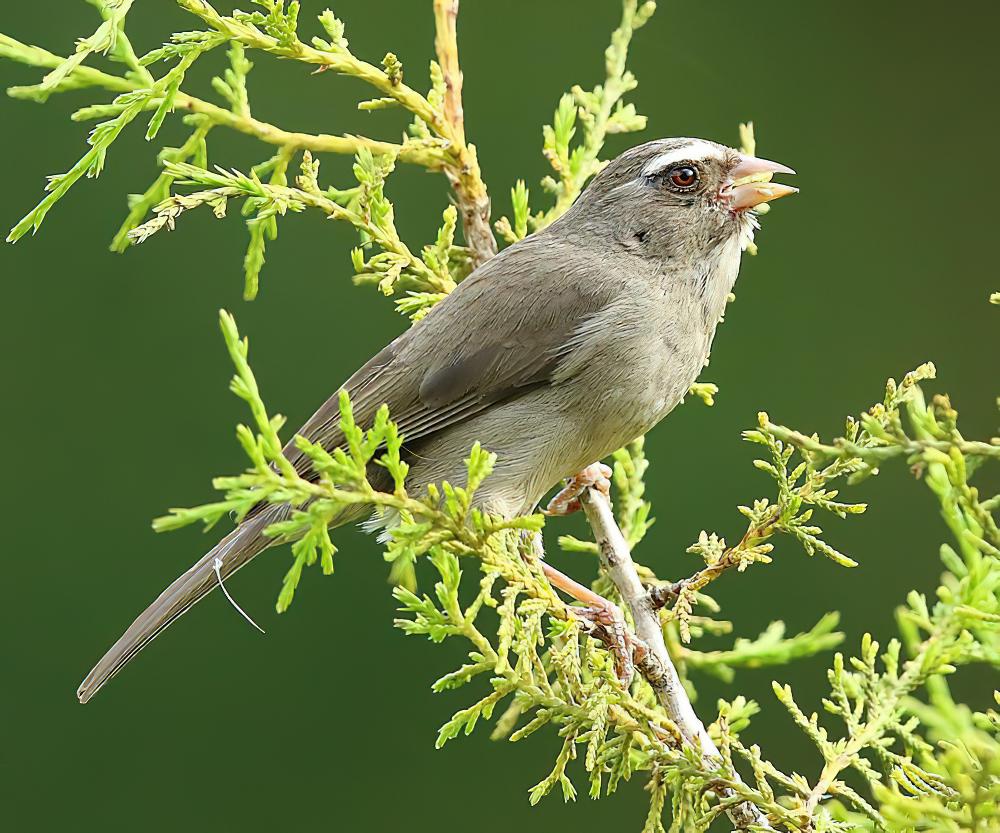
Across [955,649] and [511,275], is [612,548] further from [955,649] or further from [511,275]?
[955,649]

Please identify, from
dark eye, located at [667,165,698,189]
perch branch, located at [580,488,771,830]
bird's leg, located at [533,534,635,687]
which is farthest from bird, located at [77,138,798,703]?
bird's leg, located at [533,534,635,687]

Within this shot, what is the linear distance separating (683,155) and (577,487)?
3.08ft

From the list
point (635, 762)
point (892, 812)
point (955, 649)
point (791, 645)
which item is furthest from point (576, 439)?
point (892, 812)

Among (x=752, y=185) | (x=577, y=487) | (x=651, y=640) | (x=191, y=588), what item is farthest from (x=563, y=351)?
(x=191, y=588)

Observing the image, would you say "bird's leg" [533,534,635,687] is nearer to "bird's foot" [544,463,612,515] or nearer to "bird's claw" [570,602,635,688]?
"bird's claw" [570,602,635,688]

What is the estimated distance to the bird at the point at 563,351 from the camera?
3018 millimetres

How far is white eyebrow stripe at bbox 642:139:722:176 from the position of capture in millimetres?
3277

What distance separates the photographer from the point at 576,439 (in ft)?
9.87

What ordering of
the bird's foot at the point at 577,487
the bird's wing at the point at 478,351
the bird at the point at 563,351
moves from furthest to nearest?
the bird's foot at the point at 577,487 < the bird's wing at the point at 478,351 < the bird at the point at 563,351

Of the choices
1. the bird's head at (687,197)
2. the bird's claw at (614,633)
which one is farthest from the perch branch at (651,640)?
the bird's head at (687,197)

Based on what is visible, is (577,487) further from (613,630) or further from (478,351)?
(613,630)

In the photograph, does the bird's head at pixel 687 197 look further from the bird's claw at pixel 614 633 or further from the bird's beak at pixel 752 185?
the bird's claw at pixel 614 633

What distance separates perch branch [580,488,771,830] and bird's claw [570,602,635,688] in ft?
0.11

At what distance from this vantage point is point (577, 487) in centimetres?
Result: 328
